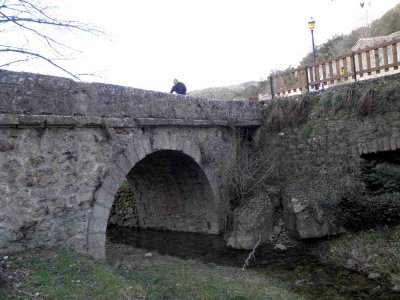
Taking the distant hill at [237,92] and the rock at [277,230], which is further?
the distant hill at [237,92]

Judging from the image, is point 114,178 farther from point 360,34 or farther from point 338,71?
point 360,34

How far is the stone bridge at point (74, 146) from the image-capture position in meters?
5.29

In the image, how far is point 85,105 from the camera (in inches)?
245

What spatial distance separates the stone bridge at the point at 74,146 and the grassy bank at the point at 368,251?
3.36 meters

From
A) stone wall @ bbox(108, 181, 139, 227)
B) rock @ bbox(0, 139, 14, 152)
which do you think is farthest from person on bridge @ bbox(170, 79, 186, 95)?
rock @ bbox(0, 139, 14, 152)

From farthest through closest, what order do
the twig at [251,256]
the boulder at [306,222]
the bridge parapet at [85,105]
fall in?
the boulder at [306,222] → the twig at [251,256] → the bridge parapet at [85,105]

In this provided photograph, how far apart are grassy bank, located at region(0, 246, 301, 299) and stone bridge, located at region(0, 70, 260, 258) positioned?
21.1 inches

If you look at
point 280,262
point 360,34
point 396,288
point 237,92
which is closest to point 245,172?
point 280,262

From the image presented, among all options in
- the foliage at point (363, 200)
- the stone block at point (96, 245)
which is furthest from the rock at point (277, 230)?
the stone block at point (96, 245)

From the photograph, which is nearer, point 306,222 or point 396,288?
point 396,288

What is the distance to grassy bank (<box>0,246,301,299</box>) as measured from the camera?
4.31 m

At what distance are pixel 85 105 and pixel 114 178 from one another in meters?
1.30

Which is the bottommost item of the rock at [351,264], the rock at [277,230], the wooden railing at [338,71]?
the rock at [351,264]

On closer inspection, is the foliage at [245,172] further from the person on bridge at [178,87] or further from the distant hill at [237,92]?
the distant hill at [237,92]
